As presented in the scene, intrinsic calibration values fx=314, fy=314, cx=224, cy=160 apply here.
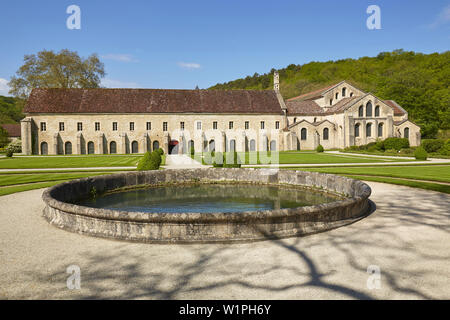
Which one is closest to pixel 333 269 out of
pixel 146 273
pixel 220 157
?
pixel 146 273

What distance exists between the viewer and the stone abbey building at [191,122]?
4378cm

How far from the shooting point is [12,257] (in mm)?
6141

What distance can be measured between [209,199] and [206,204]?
100 cm

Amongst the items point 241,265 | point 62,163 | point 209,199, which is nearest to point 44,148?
point 62,163

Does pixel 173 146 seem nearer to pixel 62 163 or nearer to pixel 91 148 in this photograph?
pixel 91 148

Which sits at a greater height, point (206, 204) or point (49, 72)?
point (49, 72)

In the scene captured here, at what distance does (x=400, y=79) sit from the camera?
62.9 meters

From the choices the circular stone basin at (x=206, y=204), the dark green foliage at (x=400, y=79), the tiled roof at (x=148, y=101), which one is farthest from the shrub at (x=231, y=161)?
the dark green foliage at (x=400, y=79)

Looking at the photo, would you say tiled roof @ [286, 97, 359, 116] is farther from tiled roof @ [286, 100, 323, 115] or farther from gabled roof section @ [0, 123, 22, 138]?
gabled roof section @ [0, 123, 22, 138]

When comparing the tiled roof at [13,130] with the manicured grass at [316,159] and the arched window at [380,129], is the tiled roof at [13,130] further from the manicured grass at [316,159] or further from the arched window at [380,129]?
the arched window at [380,129]

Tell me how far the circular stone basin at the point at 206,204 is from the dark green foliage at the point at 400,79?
53.4 metres

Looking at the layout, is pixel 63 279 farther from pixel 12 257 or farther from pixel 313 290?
pixel 313 290

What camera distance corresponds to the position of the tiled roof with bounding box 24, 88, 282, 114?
4403cm

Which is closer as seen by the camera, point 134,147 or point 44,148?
point 44,148
